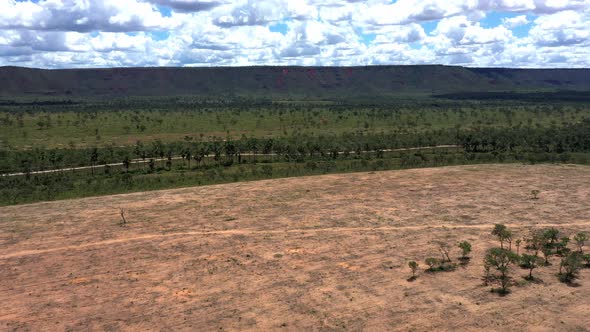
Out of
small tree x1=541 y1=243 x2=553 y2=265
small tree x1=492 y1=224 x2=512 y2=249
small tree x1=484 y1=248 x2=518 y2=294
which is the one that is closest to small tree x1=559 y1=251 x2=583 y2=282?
small tree x1=541 y1=243 x2=553 y2=265

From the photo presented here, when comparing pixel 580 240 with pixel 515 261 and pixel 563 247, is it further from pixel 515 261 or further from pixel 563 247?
pixel 515 261

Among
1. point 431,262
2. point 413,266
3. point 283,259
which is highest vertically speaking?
point 413,266

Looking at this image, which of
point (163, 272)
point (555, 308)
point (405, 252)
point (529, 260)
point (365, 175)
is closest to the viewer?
point (555, 308)

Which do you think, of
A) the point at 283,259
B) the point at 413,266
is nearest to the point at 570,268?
the point at 413,266

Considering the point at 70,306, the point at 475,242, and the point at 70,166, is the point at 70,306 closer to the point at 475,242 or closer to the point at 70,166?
the point at 475,242

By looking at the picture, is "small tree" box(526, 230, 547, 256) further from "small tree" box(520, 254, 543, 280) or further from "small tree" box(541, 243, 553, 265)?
"small tree" box(520, 254, 543, 280)

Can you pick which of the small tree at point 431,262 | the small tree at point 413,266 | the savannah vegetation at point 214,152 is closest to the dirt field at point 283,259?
the small tree at point 413,266

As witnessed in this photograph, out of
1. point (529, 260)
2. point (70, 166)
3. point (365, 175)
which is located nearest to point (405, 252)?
point (529, 260)
